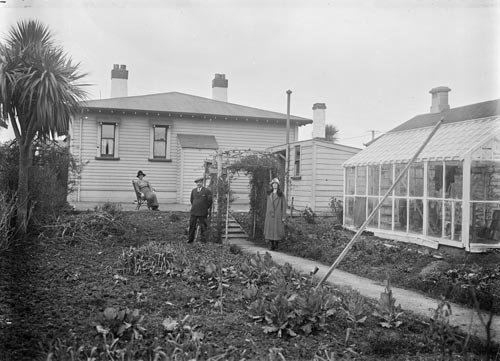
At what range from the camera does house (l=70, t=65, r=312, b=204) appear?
844 inches

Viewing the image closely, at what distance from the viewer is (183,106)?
75.2ft

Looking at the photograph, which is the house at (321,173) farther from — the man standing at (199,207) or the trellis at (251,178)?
the man standing at (199,207)

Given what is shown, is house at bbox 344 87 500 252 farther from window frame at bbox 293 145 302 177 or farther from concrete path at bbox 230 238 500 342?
window frame at bbox 293 145 302 177

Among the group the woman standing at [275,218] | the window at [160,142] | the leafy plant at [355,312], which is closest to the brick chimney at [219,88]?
the window at [160,142]

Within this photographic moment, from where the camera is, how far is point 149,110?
21.7 meters

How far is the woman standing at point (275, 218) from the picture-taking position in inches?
474

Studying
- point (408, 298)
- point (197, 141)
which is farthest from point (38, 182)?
point (197, 141)

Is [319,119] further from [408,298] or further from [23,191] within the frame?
[23,191]

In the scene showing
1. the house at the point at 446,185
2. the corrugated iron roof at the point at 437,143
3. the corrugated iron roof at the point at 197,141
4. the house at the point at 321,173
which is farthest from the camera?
the corrugated iron roof at the point at 197,141

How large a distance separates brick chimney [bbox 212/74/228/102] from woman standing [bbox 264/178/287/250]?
15476 mm

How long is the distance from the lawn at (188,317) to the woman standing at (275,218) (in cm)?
451

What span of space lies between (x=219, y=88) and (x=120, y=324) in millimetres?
23374

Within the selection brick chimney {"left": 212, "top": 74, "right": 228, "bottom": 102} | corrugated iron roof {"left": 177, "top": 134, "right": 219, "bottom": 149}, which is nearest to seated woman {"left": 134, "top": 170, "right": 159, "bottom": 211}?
corrugated iron roof {"left": 177, "top": 134, "right": 219, "bottom": 149}

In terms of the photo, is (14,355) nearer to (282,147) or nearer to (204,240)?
(204,240)
